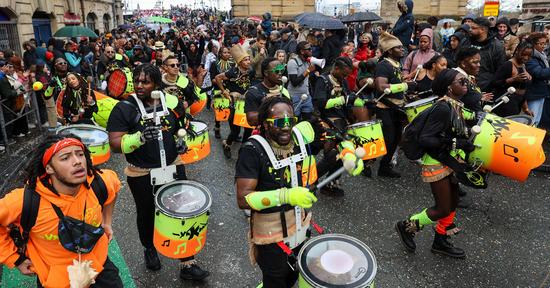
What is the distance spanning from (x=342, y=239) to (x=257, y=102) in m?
2.32

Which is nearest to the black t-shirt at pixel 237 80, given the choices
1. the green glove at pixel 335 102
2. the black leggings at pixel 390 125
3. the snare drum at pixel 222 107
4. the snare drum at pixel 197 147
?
the snare drum at pixel 222 107

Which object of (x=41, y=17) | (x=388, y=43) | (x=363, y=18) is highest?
(x=41, y=17)

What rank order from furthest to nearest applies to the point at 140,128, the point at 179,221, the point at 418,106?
the point at 418,106
the point at 140,128
the point at 179,221

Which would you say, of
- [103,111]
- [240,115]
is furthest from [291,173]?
[103,111]

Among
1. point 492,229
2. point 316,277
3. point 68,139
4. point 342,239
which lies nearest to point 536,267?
point 492,229

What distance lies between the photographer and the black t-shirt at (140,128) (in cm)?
344

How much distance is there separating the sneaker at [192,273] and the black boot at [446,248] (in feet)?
7.93

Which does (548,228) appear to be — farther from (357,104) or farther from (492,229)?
(357,104)

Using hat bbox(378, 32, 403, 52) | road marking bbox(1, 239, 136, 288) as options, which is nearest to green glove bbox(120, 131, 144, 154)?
road marking bbox(1, 239, 136, 288)

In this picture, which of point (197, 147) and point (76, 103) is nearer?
point (197, 147)

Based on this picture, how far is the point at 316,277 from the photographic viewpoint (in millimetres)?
2480

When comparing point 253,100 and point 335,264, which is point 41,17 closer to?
point 253,100

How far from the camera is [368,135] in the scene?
5.07 m

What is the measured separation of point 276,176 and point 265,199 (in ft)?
1.13
